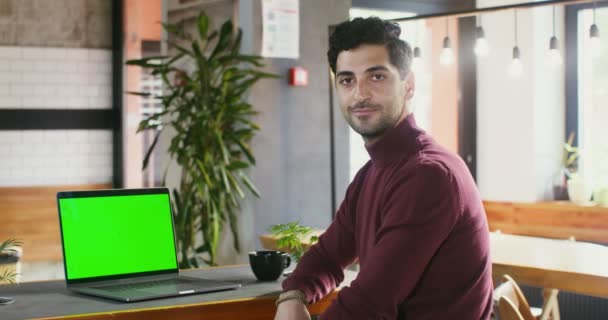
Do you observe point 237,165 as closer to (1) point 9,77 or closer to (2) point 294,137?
(2) point 294,137

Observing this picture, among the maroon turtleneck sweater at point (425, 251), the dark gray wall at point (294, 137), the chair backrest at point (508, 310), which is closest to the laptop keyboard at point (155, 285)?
the maroon turtleneck sweater at point (425, 251)

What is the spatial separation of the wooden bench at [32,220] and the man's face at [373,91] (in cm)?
514

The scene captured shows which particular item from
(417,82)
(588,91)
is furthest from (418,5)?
(588,91)

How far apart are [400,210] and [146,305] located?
0.74 m

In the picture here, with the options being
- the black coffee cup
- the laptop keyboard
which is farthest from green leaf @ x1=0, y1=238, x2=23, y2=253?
the black coffee cup

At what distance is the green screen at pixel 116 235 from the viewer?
2.60m

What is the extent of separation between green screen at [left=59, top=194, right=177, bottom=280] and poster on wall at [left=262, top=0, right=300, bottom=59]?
268 centimetres

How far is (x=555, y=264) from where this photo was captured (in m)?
3.84

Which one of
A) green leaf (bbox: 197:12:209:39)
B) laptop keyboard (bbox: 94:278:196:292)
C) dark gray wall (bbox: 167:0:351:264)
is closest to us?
laptop keyboard (bbox: 94:278:196:292)

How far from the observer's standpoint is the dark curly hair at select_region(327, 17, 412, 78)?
212 centimetres

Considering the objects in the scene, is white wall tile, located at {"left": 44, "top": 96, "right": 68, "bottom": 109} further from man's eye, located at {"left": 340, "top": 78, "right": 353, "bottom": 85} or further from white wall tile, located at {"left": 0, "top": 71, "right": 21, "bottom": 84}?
man's eye, located at {"left": 340, "top": 78, "right": 353, "bottom": 85}

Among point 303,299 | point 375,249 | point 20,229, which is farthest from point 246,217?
point 375,249

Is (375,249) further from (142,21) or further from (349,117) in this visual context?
(142,21)

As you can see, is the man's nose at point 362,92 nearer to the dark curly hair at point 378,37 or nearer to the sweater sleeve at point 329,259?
the dark curly hair at point 378,37
